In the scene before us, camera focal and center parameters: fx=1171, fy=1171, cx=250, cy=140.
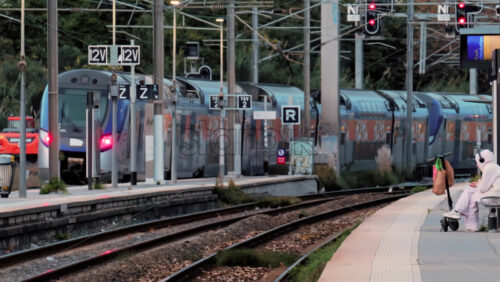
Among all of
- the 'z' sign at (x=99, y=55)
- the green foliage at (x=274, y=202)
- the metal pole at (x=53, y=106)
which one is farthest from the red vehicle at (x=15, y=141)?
the metal pole at (x=53, y=106)

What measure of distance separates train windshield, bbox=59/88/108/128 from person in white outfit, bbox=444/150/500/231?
689 inches

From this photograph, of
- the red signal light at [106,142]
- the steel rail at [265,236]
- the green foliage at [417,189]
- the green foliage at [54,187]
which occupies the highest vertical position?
the red signal light at [106,142]

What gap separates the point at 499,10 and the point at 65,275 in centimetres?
1685

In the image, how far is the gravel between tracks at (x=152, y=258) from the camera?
613 inches

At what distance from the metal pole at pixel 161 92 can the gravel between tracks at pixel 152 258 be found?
368 inches

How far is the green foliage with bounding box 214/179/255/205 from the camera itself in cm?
3269

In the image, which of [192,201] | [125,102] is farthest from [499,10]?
[125,102]

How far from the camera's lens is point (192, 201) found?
30.7 meters

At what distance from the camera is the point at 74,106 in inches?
1351

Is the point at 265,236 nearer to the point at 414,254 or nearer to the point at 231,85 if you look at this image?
the point at 414,254

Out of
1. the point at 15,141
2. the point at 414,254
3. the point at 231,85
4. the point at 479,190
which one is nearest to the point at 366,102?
the point at 231,85

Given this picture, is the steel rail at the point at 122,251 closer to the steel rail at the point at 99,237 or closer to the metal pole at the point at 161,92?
the steel rail at the point at 99,237

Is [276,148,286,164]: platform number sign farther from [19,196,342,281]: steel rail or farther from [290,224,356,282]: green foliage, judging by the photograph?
[290,224,356,282]: green foliage

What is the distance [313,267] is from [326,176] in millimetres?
28285
